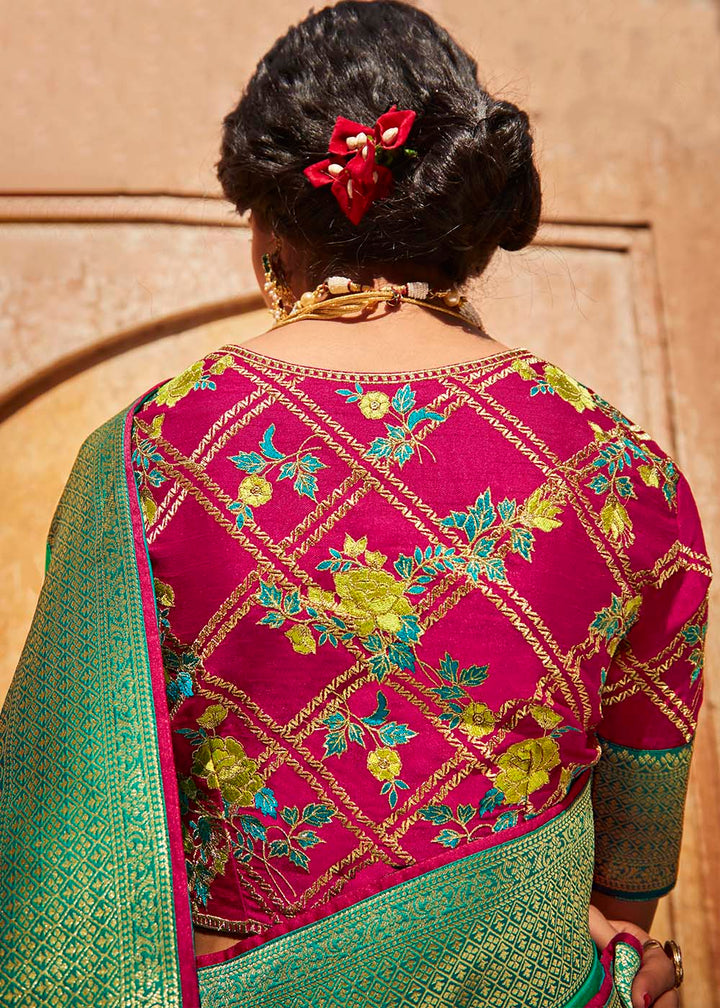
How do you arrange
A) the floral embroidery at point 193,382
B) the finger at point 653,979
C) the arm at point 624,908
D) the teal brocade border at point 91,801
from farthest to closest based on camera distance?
the arm at point 624,908
the finger at point 653,979
the floral embroidery at point 193,382
the teal brocade border at point 91,801

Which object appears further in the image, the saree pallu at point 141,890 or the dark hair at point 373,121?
the dark hair at point 373,121

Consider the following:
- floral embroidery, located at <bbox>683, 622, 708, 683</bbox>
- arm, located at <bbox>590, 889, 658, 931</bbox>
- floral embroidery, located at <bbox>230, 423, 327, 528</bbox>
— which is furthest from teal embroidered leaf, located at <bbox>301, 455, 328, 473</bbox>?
arm, located at <bbox>590, 889, 658, 931</bbox>

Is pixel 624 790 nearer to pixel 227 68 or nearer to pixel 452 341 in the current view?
pixel 452 341

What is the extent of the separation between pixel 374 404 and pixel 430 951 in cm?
49

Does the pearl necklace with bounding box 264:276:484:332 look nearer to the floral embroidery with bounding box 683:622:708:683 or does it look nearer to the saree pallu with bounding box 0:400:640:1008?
the saree pallu with bounding box 0:400:640:1008

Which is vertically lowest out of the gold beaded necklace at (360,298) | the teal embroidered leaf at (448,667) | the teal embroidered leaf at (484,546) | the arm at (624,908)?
the arm at (624,908)

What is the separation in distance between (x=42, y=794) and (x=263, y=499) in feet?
1.09

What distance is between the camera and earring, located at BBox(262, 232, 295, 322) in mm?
1095

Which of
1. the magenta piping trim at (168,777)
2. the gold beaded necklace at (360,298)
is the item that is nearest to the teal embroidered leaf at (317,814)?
the magenta piping trim at (168,777)

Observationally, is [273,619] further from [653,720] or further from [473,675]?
[653,720]

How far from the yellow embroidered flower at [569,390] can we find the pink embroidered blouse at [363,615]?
0.03m

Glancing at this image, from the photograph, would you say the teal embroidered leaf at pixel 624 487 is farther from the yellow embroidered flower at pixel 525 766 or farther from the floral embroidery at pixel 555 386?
the yellow embroidered flower at pixel 525 766

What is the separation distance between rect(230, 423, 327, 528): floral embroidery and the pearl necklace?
0.17 meters

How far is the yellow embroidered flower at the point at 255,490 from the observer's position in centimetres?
88
